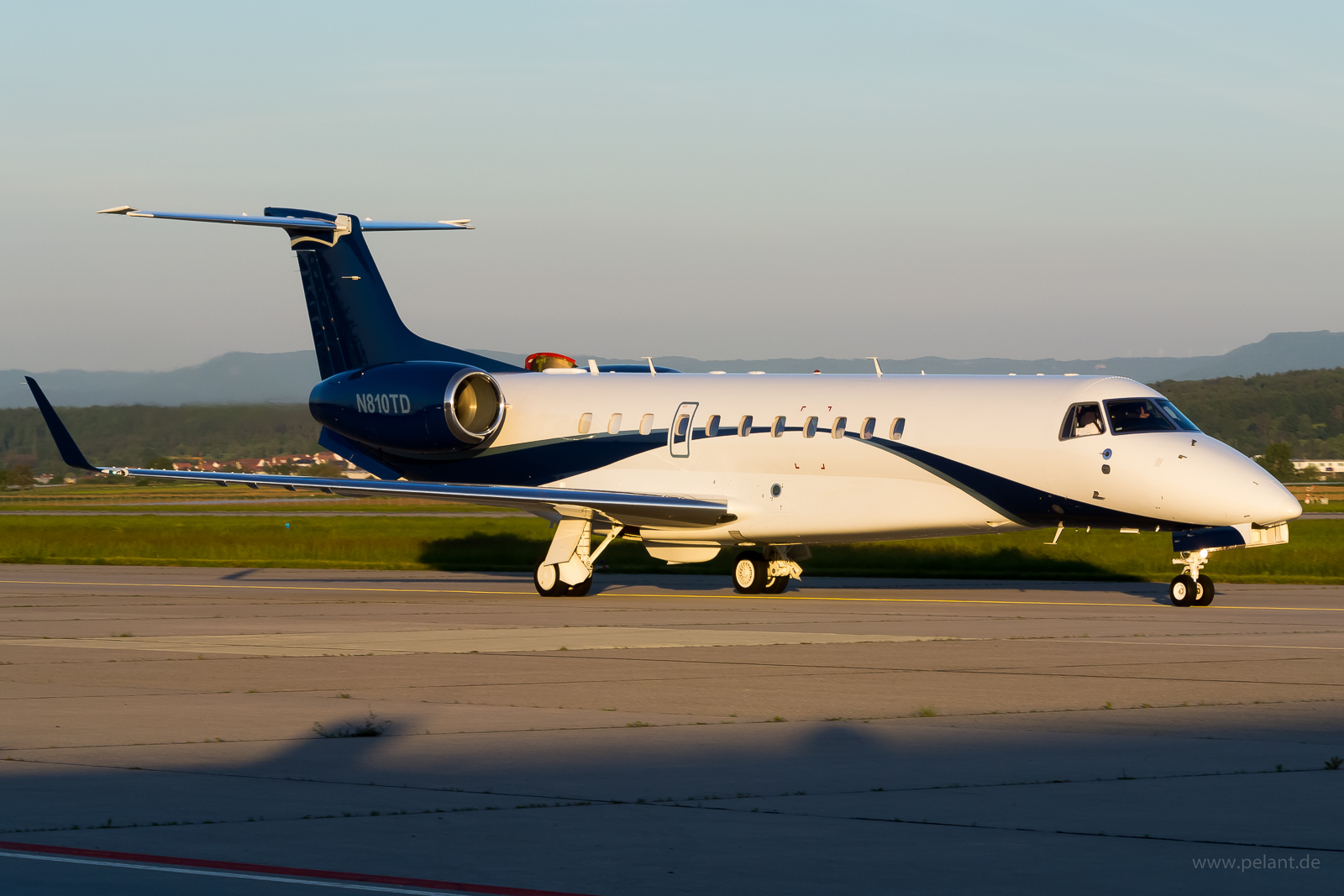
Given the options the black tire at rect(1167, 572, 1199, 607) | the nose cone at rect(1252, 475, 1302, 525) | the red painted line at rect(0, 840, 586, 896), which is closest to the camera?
the red painted line at rect(0, 840, 586, 896)

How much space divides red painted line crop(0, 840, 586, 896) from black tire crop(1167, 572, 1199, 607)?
19822 mm

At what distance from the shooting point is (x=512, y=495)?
90.4ft

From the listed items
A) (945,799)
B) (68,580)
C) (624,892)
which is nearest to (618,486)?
(68,580)

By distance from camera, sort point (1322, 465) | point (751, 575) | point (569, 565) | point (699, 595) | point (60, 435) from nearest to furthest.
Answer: point (60, 435)
point (569, 565)
point (699, 595)
point (751, 575)
point (1322, 465)

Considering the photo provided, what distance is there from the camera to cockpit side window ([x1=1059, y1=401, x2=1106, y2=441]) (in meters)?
24.8

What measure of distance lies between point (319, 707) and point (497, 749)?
9.67 ft

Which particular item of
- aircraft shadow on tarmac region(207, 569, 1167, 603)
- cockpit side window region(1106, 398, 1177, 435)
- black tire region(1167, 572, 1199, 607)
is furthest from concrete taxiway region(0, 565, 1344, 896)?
aircraft shadow on tarmac region(207, 569, 1167, 603)

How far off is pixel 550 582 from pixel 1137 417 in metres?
10.7

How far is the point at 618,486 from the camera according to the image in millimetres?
29562

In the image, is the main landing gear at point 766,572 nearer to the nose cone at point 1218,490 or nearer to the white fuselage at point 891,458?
the white fuselage at point 891,458

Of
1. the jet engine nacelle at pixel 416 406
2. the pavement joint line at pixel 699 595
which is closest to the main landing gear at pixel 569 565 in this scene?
the pavement joint line at pixel 699 595

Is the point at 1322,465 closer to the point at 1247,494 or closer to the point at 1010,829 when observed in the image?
the point at 1247,494

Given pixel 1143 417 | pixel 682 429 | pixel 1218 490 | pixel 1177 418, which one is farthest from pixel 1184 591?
pixel 682 429

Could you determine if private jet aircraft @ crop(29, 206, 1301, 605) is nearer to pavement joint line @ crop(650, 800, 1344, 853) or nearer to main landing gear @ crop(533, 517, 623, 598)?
main landing gear @ crop(533, 517, 623, 598)
